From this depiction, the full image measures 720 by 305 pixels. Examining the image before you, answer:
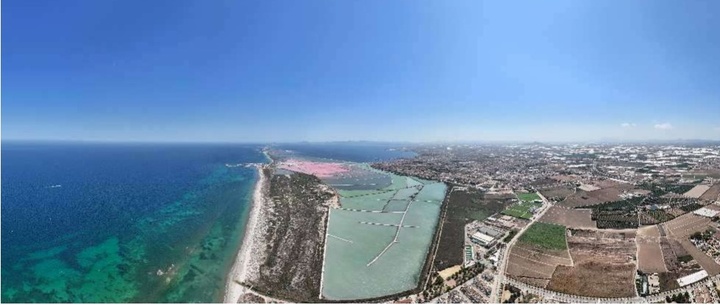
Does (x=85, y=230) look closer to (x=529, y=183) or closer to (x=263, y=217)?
(x=263, y=217)

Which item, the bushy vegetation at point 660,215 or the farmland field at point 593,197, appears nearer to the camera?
the bushy vegetation at point 660,215

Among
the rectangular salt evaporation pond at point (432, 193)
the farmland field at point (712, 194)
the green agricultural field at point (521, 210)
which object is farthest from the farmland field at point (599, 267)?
the farmland field at point (712, 194)

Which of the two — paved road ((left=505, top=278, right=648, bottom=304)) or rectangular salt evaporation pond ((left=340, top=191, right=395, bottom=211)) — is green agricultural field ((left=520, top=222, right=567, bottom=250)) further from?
rectangular salt evaporation pond ((left=340, top=191, right=395, bottom=211))

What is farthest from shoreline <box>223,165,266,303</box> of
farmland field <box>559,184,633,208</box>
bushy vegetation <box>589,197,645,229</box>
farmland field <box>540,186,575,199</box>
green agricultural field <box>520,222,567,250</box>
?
farmland field <box>540,186,575,199</box>

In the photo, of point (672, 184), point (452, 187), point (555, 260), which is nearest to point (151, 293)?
point (555, 260)

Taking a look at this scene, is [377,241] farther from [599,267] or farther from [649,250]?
[649,250]

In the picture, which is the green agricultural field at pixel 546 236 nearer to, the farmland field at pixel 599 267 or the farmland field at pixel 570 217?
the farmland field at pixel 599 267
